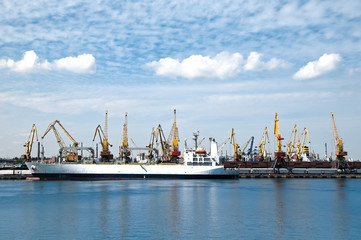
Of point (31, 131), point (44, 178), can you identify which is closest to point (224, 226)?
point (44, 178)

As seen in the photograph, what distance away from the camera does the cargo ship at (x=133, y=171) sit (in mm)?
101812

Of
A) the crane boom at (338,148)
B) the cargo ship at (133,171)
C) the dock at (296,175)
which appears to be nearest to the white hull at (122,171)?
the cargo ship at (133,171)

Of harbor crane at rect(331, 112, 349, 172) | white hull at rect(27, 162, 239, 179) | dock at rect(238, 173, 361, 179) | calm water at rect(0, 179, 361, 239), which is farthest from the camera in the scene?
harbor crane at rect(331, 112, 349, 172)

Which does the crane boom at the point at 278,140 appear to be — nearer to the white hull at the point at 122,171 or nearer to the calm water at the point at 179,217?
the white hull at the point at 122,171

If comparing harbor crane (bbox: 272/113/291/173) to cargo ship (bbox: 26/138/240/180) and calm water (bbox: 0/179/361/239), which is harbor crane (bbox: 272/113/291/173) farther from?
calm water (bbox: 0/179/361/239)

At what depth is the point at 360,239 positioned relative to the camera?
32656 millimetres

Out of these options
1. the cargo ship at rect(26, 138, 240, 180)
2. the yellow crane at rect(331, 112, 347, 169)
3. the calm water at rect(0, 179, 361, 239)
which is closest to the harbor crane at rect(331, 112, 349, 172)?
the yellow crane at rect(331, 112, 347, 169)

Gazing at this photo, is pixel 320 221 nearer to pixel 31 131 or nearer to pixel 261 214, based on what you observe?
pixel 261 214

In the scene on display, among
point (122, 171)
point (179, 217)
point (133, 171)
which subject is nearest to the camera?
point (179, 217)

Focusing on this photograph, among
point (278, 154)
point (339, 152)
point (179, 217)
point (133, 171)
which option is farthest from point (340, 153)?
point (179, 217)

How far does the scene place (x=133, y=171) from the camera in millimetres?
103500

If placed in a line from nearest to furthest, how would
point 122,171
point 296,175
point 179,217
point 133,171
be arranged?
1. point 179,217
2. point 122,171
3. point 133,171
4. point 296,175

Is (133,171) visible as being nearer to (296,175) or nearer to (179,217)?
(296,175)

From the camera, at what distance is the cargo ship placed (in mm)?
101812
